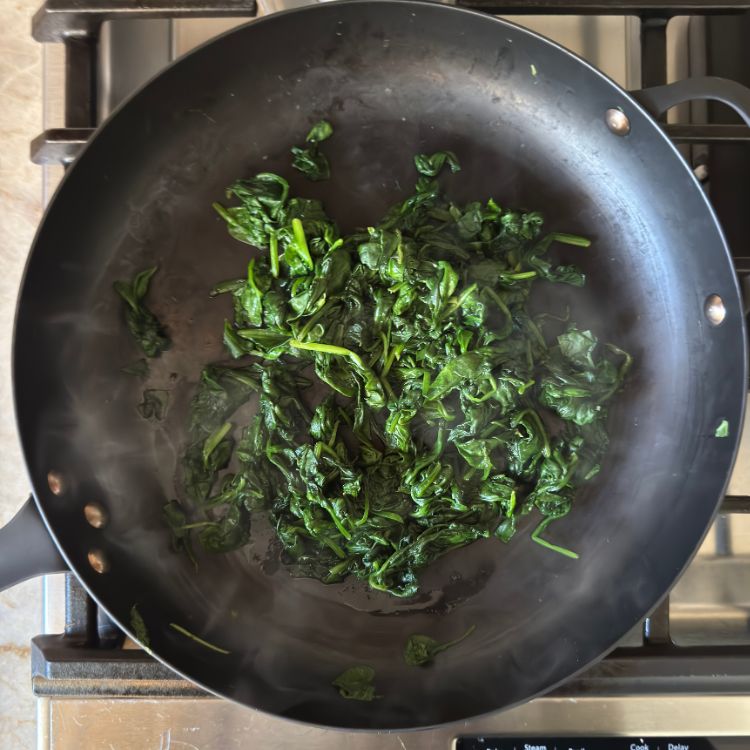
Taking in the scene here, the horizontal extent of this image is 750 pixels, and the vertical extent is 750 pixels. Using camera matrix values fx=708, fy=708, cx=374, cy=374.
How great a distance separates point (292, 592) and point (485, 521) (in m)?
0.50

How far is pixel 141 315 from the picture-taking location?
1.67 metres

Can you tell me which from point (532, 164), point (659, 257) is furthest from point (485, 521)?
point (532, 164)

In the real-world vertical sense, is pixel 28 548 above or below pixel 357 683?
above

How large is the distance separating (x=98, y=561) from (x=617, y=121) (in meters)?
1.49

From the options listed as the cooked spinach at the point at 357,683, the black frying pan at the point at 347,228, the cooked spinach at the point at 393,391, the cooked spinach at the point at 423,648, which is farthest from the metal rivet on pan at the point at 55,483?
the cooked spinach at the point at 423,648

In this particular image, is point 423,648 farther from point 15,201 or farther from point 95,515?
point 15,201

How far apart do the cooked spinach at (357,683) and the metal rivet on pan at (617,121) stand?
1.34 m

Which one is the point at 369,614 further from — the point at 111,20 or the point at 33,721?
the point at 111,20

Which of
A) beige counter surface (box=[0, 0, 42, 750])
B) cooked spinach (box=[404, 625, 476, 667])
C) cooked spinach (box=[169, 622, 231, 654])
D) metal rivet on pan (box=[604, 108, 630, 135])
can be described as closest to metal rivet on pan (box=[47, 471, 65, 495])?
cooked spinach (box=[169, 622, 231, 654])

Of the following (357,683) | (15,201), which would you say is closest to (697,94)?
(357,683)

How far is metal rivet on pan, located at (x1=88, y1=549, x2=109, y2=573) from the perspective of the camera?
1548 mm

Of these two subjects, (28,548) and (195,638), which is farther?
(195,638)

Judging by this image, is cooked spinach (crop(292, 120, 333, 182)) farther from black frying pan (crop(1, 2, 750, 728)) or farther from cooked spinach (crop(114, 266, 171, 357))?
cooked spinach (crop(114, 266, 171, 357))

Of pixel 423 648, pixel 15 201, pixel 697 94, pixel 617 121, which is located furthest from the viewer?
pixel 15 201
